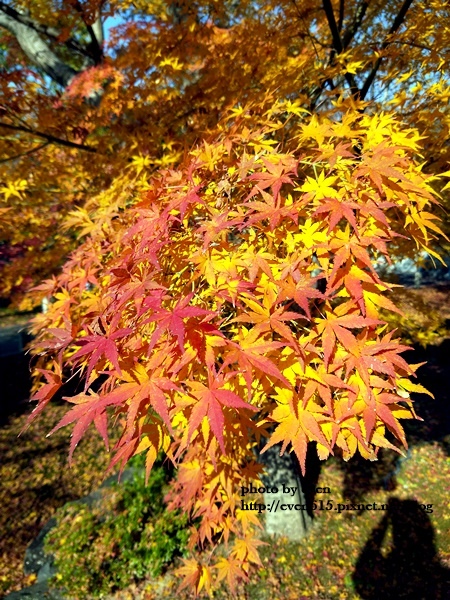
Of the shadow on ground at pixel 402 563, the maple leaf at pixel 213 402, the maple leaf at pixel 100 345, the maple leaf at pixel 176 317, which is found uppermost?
the maple leaf at pixel 176 317

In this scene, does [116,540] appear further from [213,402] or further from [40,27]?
[40,27]

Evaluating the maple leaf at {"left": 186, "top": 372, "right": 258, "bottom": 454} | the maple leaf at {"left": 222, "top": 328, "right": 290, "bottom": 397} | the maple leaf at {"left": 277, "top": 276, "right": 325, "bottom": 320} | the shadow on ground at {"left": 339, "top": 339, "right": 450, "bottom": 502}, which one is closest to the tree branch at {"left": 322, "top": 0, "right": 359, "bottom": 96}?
the maple leaf at {"left": 277, "top": 276, "right": 325, "bottom": 320}

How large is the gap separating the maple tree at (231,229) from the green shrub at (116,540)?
840 millimetres

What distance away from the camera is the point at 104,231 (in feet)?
7.36

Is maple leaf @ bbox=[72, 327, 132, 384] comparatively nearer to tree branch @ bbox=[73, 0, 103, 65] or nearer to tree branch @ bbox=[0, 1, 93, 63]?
tree branch @ bbox=[73, 0, 103, 65]

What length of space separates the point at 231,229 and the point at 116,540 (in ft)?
12.2

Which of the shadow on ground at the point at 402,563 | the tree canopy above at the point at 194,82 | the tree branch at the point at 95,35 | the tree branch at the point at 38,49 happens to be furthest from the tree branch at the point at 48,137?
the shadow on ground at the point at 402,563

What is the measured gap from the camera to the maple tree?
1278mm

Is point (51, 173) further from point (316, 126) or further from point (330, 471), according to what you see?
point (330, 471)

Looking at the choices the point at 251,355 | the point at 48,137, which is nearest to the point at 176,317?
the point at 251,355

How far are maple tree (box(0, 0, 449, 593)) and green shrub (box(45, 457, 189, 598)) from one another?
2.76ft

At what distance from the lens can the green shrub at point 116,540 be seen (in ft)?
11.4

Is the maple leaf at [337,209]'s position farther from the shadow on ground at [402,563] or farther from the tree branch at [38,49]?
the tree branch at [38,49]

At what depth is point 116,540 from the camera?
12.4 feet
